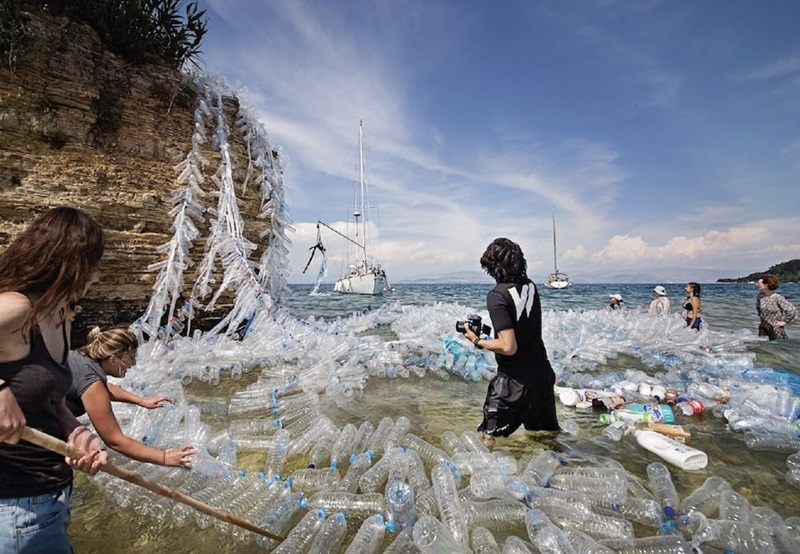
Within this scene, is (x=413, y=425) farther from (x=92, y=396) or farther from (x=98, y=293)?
(x=98, y=293)

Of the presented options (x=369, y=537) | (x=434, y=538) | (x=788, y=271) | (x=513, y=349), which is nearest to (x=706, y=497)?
(x=513, y=349)

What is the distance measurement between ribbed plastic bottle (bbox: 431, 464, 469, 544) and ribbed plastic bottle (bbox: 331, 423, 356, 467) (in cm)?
104

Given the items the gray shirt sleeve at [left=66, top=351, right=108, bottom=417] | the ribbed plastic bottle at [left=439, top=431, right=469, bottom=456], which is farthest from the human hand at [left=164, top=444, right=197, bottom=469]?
the ribbed plastic bottle at [left=439, top=431, right=469, bottom=456]

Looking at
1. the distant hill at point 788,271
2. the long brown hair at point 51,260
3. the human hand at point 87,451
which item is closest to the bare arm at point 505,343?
the human hand at point 87,451

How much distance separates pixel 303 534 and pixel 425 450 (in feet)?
5.49

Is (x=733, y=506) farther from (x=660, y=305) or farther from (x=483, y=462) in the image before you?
(x=660, y=305)

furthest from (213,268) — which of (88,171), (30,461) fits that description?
(30,461)

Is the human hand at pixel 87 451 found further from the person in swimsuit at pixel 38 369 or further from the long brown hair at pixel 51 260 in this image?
the long brown hair at pixel 51 260

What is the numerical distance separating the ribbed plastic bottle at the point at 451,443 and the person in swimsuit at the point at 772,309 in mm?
9513

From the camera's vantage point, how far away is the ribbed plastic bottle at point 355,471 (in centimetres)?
345

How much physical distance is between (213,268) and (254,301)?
58.9 inches

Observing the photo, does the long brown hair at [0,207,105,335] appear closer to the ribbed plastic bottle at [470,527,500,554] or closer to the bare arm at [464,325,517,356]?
the ribbed plastic bottle at [470,527,500,554]

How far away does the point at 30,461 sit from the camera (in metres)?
1.59

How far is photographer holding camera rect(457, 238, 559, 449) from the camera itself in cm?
373
